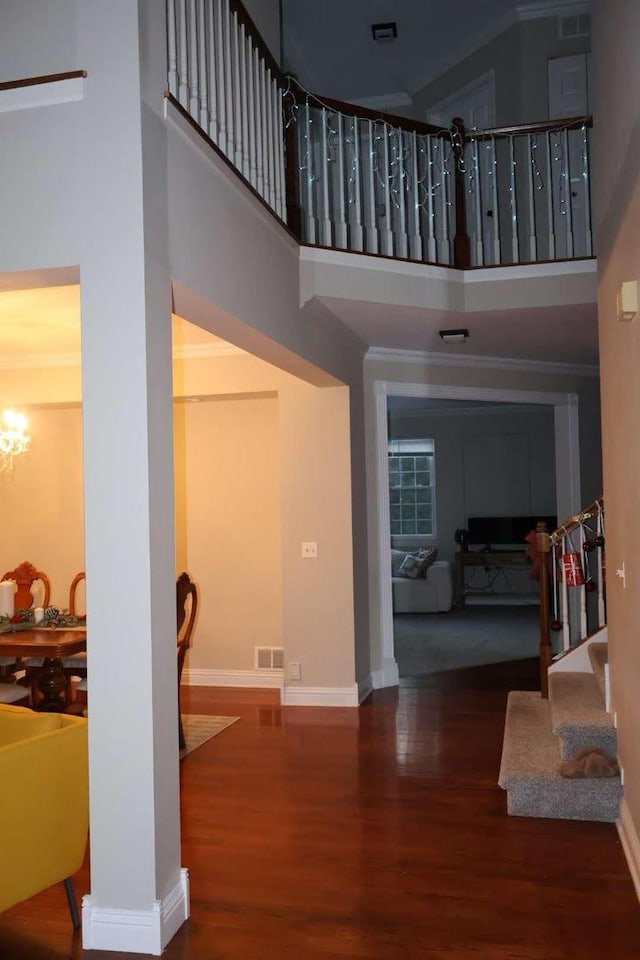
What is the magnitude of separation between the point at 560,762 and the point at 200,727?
2479 millimetres

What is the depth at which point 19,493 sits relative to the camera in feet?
23.4

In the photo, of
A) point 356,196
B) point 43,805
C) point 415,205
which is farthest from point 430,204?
point 43,805

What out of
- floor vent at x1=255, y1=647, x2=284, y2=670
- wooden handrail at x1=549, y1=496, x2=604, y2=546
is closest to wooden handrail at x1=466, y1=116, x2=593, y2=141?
wooden handrail at x1=549, y1=496, x2=604, y2=546

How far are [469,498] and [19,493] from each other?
Answer: 6.29 meters

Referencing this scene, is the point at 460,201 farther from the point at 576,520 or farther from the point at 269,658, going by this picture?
the point at 269,658

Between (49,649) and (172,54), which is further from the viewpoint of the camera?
(49,649)

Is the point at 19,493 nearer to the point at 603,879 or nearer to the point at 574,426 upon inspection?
the point at 574,426

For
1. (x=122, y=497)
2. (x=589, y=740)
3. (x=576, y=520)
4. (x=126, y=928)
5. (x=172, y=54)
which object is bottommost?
(x=126, y=928)

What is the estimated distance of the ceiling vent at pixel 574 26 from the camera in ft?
22.4

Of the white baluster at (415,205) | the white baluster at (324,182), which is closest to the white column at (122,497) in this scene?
the white baluster at (324,182)

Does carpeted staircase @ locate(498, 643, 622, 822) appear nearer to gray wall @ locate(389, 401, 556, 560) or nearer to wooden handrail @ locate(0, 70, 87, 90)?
wooden handrail @ locate(0, 70, 87, 90)

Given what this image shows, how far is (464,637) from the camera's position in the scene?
8.76m

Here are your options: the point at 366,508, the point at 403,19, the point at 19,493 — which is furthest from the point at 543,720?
the point at 403,19

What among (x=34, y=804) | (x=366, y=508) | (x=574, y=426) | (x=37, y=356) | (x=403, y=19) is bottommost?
(x=34, y=804)
